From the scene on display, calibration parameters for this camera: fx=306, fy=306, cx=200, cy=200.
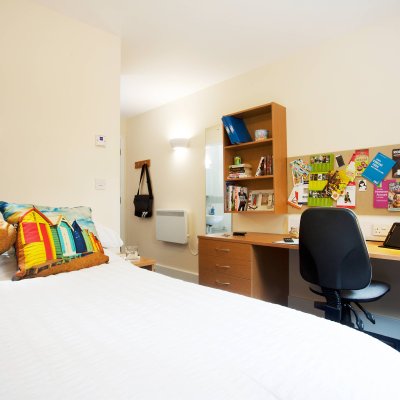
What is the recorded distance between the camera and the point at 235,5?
2115mm

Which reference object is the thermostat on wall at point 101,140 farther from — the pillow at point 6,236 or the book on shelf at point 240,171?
the book on shelf at point 240,171

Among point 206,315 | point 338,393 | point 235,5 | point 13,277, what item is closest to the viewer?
point 338,393

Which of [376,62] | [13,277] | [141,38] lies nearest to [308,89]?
[376,62]

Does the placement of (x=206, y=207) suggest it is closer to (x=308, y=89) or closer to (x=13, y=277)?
(x=308, y=89)

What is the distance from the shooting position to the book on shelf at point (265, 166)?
109 inches

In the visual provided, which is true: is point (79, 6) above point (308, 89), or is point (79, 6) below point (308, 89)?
above

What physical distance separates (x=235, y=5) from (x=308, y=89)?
38.8 inches

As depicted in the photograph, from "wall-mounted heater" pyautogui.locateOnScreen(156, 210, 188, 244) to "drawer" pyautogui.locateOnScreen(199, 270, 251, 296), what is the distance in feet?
3.37

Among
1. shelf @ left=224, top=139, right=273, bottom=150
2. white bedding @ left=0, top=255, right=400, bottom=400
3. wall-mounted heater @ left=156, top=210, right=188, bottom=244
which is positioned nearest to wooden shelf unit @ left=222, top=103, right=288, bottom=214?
shelf @ left=224, top=139, right=273, bottom=150

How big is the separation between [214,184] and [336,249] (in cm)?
195

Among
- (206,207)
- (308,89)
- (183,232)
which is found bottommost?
(183,232)

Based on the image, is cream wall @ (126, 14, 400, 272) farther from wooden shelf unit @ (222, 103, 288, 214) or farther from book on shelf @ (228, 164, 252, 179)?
book on shelf @ (228, 164, 252, 179)

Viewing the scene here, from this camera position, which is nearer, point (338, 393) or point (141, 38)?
point (338, 393)

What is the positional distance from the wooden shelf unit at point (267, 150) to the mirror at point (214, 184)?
1.21ft
